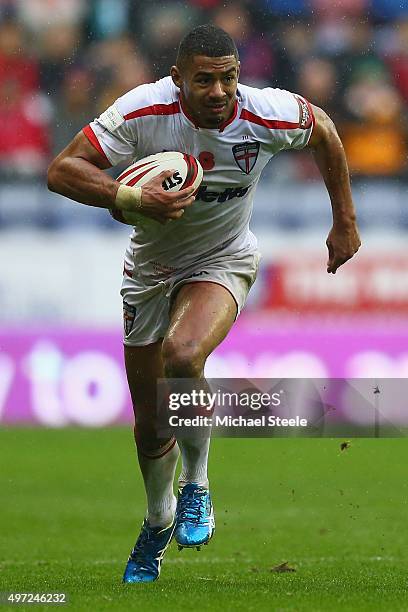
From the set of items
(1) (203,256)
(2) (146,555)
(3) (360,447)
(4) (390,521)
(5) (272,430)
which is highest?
(1) (203,256)

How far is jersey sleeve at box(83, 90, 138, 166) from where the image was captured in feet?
20.1

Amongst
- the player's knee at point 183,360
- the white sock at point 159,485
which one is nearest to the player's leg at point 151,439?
the white sock at point 159,485

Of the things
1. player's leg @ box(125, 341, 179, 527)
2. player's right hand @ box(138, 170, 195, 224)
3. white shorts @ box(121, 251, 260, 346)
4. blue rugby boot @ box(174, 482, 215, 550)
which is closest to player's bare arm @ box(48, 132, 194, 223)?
player's right hand @ box(138, 170, 195, 224)

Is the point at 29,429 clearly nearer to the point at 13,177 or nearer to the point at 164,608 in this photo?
the point at 13,177

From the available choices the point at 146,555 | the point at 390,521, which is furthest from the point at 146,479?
the point at 390,521

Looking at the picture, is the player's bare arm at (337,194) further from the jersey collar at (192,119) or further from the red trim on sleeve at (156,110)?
the red trim on sleeve at (156,110)

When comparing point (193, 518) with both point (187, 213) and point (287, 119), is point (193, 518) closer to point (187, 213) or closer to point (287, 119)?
point (187, 213)

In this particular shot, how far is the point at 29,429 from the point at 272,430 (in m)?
7.50

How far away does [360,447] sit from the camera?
13438mm

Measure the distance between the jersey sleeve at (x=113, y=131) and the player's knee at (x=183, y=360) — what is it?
92 centimetres

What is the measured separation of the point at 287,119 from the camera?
6406 millimetres

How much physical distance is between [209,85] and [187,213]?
0.69 metres

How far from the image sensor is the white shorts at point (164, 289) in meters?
6.55

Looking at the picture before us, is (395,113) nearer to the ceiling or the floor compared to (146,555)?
nearer to the ceiling
